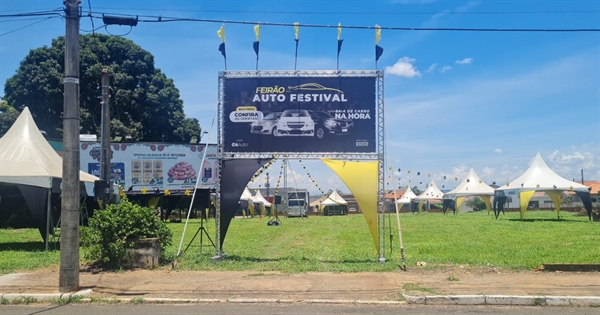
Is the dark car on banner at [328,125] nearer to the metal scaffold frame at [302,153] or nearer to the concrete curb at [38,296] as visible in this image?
the metal scaffold frame at [302,153]

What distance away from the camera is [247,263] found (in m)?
13.8

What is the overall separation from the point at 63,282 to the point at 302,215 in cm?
4297

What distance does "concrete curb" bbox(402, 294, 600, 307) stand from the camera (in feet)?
30.5

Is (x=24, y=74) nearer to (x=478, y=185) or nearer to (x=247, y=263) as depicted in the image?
(x=247, y=263)

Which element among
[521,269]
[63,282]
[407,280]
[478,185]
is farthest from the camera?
[478,185]

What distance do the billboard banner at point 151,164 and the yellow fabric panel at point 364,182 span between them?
875 inches

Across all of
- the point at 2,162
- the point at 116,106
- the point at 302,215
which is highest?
the point at 116,106

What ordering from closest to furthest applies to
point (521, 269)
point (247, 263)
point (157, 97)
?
point (521, 269)
point (247, 263)
point (157, 97)

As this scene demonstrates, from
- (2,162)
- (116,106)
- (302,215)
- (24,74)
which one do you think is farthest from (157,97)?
(2,162)

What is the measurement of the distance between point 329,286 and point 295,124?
4.91 meters

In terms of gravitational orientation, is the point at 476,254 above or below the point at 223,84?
below

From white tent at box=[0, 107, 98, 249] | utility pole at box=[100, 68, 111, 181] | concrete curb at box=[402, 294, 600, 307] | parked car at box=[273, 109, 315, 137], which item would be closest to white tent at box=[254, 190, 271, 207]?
white tent at box=[0, 107, 98, 249]

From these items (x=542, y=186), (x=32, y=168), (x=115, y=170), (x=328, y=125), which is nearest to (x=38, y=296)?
(x=328, y=125)

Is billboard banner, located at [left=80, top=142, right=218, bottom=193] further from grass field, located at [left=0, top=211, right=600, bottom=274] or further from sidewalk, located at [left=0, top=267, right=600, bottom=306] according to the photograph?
sidewalk, located at [left=0, top=267, right=600, bottom=306]
